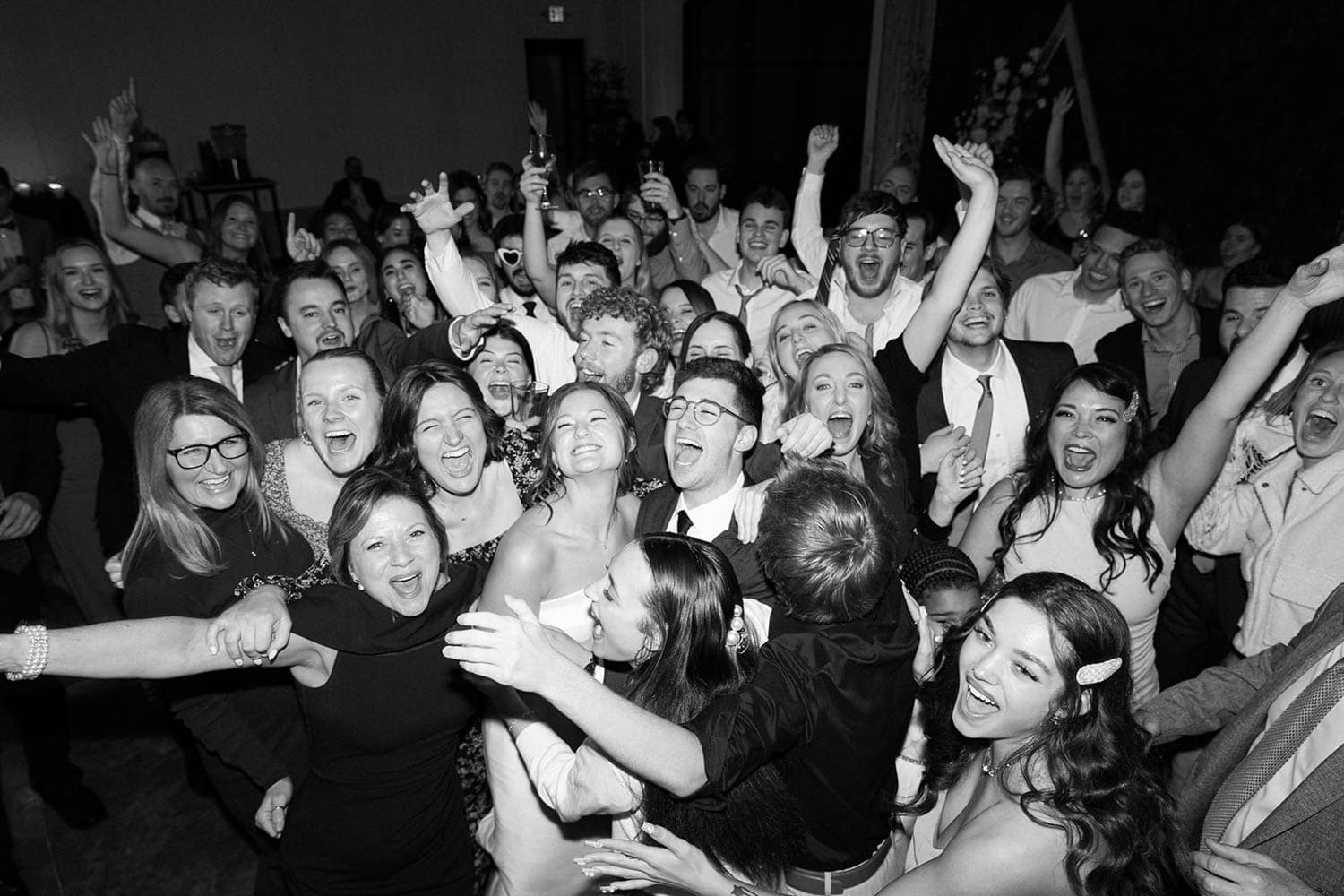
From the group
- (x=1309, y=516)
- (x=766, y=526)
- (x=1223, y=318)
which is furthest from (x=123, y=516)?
(x=1223, y=318)

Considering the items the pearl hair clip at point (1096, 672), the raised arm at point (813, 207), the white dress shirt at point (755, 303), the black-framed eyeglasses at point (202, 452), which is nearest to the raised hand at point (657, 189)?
the white dress shirt at point (755, 303)

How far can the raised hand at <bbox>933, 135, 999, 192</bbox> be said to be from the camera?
261 cm

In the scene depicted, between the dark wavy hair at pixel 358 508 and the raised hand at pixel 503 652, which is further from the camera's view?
Result: the dark wavy hair at pixel 358 508

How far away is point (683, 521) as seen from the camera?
240cm

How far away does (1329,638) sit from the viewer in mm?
1658

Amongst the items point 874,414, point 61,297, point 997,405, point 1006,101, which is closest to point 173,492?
point 61,297

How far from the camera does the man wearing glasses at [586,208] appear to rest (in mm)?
5004

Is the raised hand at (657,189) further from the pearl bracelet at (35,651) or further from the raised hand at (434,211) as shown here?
the pearl bracelet at (35,651)

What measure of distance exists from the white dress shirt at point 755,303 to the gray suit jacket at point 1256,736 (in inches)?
96.1

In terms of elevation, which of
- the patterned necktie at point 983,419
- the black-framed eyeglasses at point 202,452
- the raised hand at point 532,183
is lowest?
the patterned necktie at point 983,419

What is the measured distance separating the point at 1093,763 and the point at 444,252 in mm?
2952

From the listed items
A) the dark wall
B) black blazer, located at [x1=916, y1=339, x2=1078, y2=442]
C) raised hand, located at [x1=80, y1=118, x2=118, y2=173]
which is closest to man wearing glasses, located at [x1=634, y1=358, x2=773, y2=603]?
black blazer, located at [x1=916, y1=339, x2=1078, y2=442]

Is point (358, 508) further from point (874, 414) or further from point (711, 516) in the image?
point (874, 414)

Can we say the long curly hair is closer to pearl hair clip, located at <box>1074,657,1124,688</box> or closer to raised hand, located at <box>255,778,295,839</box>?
pearl hair clip, located at <box>1074,657,1124,688</box>
